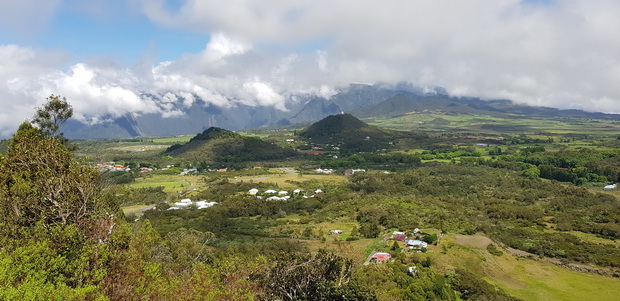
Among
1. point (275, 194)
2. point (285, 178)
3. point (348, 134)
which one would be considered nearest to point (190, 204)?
point (275, 194)

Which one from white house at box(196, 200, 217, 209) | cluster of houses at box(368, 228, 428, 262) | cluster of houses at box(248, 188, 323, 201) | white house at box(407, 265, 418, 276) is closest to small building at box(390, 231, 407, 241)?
cluster of houses at box(368, 228, 428, 262)

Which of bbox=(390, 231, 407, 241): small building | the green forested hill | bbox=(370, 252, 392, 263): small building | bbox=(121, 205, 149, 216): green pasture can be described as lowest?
bbox=(390, 231, 407, 241): small building

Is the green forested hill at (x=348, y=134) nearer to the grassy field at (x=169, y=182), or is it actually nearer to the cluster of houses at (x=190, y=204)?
the grassy field at (x=169, y=182)

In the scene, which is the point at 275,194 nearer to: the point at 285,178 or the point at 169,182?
the point at 285,178

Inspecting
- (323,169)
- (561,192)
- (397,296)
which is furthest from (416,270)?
(323,169)

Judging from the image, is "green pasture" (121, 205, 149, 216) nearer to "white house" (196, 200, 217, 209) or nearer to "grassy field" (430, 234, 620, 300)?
"white house" (196, 200, 217, 209)
